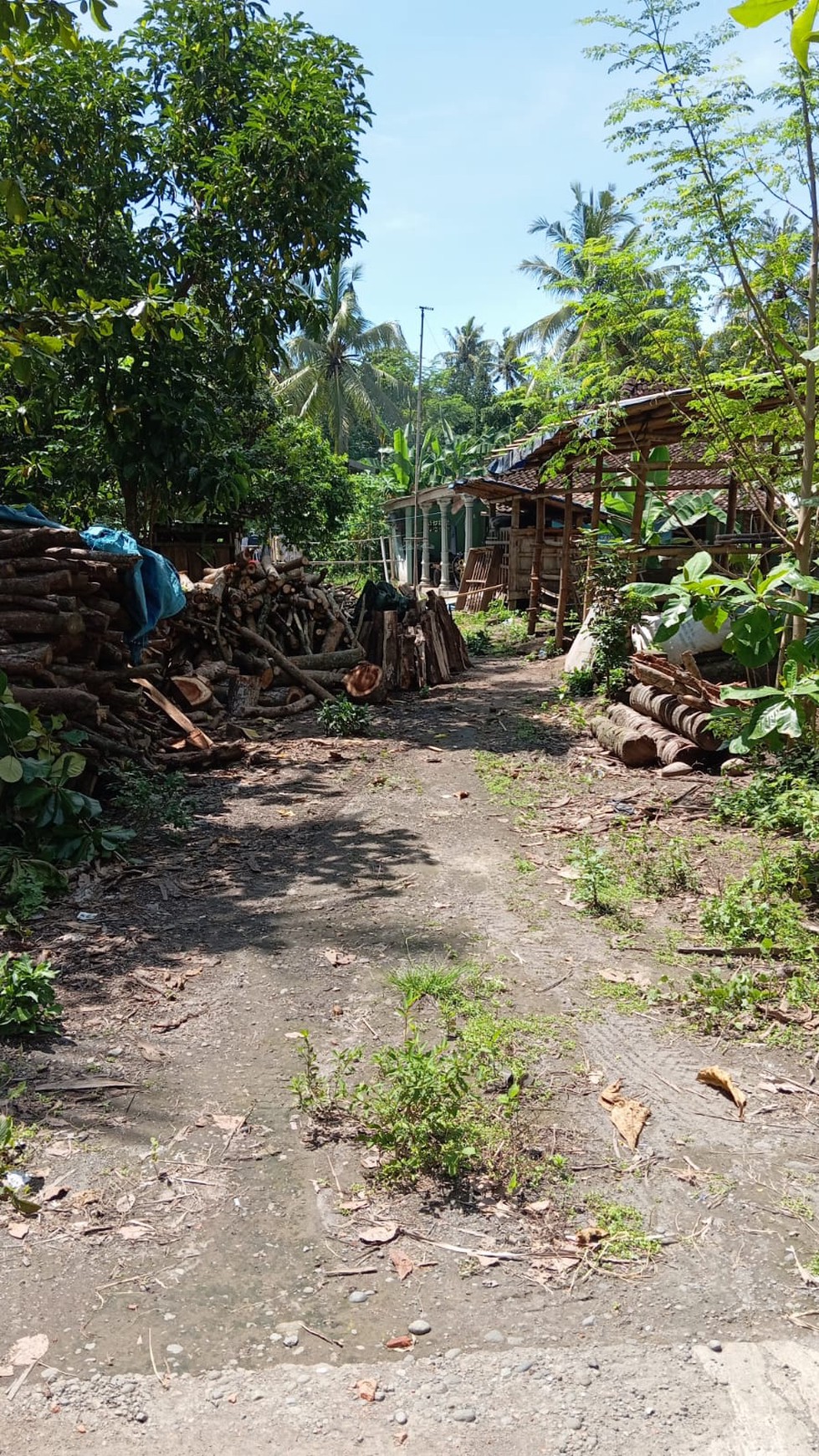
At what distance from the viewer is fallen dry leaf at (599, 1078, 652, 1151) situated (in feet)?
11.1

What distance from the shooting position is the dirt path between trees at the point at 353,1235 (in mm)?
2320

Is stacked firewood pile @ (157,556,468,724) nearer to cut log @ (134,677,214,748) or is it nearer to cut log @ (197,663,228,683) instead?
cut log @ (197,663,228,683)

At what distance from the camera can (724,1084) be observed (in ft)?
12.1

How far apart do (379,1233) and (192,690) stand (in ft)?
27.3

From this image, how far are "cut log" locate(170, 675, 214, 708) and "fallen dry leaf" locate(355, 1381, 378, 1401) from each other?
8760mm

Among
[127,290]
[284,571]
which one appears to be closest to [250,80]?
[127,290]

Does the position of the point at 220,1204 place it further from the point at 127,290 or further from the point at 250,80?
the point at 250,80

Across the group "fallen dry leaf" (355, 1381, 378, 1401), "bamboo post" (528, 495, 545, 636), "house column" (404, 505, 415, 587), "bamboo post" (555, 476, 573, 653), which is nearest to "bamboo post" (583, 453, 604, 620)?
"bamboo post" (555, 476, 573, 653)

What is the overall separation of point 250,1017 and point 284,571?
30.9 feet

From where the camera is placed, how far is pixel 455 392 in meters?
51.4

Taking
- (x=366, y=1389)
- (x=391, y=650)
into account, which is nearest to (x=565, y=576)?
(x=391, y=650)

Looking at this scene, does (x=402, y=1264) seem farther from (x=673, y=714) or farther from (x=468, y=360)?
(x=468, y=360)

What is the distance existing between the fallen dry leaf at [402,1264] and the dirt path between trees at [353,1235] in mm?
22

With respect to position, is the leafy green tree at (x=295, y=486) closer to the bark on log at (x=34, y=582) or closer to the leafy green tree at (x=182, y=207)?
the leafy green tree at (x=182, y=207)
